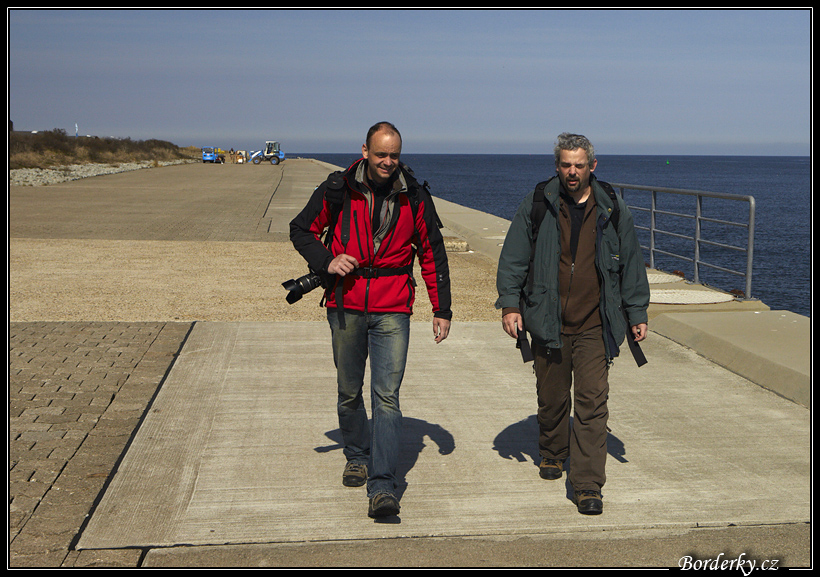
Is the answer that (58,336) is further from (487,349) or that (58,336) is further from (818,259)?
(818,259)

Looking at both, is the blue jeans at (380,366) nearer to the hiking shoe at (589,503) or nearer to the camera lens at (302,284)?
the camera lens at (302,284)

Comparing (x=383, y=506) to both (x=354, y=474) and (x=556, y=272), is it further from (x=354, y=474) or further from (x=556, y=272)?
(x=556, y=272)

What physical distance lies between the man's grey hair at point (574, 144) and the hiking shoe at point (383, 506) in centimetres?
183

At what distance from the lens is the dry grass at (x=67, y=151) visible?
58875mm

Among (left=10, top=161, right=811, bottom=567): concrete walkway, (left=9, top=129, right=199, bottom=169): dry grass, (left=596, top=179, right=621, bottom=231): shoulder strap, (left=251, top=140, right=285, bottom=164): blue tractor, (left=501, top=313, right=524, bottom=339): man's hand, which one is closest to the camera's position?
(left=10, top=161, right=811, bottom=567): concrete walkway

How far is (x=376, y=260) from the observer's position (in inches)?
167

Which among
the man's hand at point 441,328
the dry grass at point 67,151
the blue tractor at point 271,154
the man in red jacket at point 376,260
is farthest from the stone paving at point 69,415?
the blue tractor at point 271,154

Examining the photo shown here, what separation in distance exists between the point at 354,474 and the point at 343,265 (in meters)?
1.17

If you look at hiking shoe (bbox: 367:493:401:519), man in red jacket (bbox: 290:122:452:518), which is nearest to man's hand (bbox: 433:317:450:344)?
man in red jacket (bbox: 290:122:452:518)

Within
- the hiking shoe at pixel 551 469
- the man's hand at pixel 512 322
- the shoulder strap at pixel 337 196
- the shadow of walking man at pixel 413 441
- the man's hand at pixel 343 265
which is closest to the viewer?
the man's hand at pixel 343 265

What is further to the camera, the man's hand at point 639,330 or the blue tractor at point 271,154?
the blue tractor at point 271,154

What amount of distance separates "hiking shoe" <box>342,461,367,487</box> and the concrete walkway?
54 millimetres

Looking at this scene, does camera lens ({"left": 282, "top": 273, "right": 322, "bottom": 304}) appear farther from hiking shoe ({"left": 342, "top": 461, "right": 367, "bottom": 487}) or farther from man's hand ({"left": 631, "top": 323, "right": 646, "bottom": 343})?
man's hand ({"left": 631, "top": 323, "right": 646, "bottom": 343})

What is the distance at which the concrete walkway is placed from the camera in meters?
3.80
